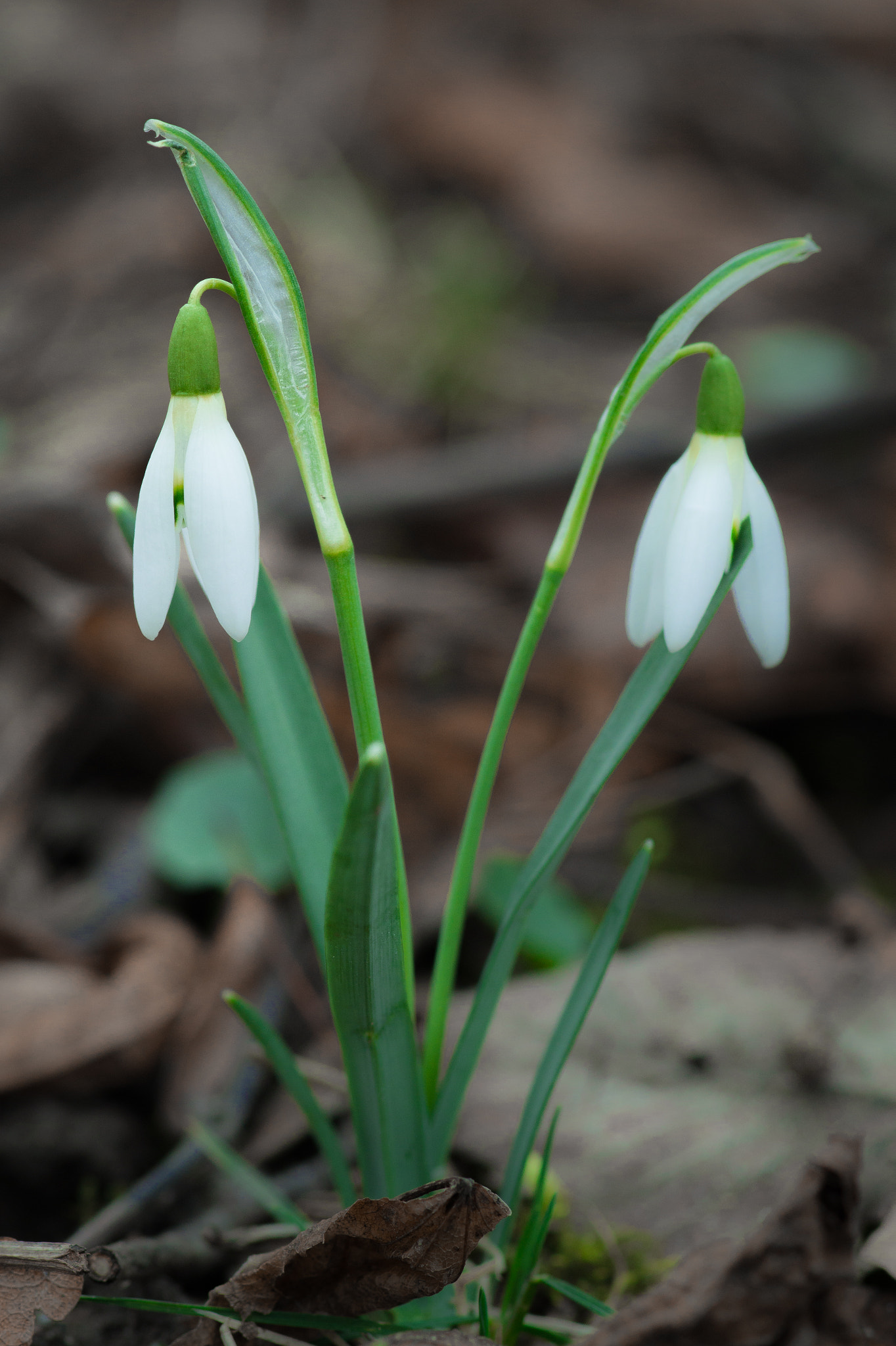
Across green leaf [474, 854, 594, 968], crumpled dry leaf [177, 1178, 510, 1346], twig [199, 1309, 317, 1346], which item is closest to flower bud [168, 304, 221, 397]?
crumpled dry leaf [177, 1178, 510, 1346]

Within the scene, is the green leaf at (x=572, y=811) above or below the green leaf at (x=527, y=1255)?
above

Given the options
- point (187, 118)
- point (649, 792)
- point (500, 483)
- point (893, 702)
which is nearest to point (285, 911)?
point (649, 792)

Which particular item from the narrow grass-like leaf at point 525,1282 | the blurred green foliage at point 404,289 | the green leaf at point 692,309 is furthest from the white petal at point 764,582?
the blurred green foliage at point 404,289

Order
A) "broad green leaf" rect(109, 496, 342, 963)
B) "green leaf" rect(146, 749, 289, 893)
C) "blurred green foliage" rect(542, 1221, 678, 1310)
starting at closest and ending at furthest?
"broad green leaf" rect(109, 496, 342, 963) → "blurred green foliage" rect(542, 1221, 678, 1310) → "green leaf" rect(146, 749, 289, 893)

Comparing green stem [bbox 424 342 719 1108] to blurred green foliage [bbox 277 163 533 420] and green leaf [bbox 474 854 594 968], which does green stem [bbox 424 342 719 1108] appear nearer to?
green leaf [bbox 474 854 594 968]

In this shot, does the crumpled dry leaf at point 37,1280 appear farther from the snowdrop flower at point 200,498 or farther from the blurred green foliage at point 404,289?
the blurred green foliage at point 404,289

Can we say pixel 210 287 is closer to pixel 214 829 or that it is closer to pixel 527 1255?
pixel 527 1255

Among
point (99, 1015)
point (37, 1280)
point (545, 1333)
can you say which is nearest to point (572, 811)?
point (545, 1333)
